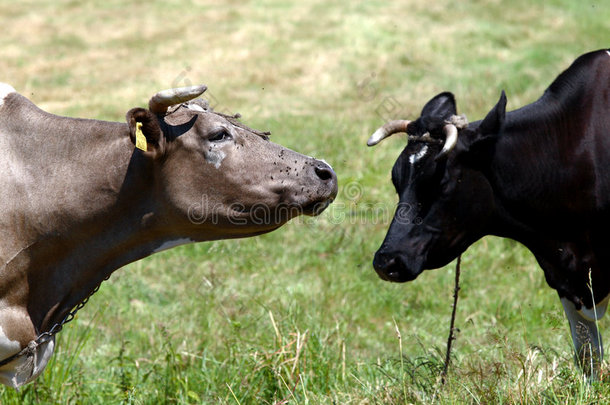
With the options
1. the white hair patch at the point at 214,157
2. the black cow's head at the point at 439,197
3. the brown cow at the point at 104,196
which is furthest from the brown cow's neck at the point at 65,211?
the black cow's head at the point at 439,197

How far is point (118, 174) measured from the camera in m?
3.60

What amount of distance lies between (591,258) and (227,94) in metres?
9.55

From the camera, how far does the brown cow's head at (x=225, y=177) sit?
363 cm

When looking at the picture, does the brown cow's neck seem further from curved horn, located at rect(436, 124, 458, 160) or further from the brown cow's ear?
curved horn, located at rect(436, 124, 458, 160)

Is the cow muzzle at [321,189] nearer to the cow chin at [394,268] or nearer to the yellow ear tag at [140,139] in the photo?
the cow chin at [394,268]

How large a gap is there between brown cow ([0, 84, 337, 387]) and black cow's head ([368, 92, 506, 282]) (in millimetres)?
569

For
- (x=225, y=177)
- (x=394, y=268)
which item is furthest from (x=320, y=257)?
(x=225, y=177)

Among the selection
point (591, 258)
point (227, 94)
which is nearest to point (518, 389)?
point (591, 258)

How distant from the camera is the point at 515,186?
13.6 ft

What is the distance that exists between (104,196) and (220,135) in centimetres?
61

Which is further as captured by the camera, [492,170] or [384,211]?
[384,211]

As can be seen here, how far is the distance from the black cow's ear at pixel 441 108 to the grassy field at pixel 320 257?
1205 millimetres

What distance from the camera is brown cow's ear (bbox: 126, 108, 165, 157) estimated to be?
11.2ft

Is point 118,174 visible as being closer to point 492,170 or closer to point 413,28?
point 492,170
